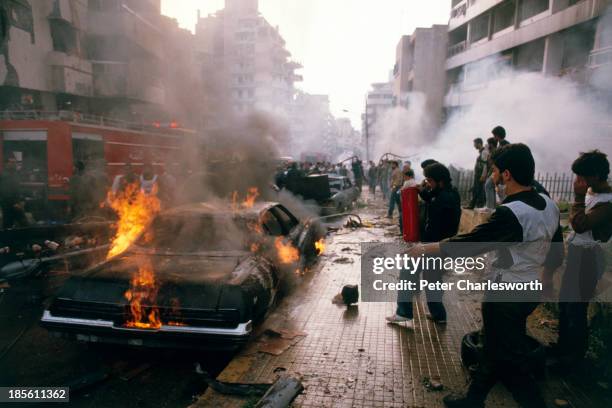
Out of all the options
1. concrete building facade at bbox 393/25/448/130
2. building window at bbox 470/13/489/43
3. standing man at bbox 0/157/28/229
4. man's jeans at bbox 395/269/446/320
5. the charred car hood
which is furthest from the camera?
concrete building facade at bbox 393/25/448/130

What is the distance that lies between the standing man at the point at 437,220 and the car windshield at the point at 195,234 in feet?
6.66

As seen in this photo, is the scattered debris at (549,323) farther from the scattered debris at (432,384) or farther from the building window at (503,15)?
the building window at (503,15)

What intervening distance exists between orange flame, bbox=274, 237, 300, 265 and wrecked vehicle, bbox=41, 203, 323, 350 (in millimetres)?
300

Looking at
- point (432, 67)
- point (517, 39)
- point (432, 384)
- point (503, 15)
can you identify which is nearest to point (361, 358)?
point (432, 384)

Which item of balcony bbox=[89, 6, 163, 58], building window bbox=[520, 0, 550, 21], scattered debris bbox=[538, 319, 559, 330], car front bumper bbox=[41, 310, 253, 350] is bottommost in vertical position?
scattered debris bbox=[538, 319, 559, 330]

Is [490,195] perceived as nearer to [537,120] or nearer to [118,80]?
[537,120]

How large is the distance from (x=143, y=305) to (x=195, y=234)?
1.48 m

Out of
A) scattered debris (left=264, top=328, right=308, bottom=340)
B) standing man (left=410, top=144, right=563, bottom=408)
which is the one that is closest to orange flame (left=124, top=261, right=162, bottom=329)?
scattered debris (left=264, top=328, right=308, bottom=340)

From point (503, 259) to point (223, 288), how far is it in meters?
2.40

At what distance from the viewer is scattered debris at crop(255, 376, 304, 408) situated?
2.77m

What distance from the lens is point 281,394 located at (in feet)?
9.33

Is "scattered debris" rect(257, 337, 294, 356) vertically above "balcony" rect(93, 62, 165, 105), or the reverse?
"balcony" rect(93, 62, 165, 105)

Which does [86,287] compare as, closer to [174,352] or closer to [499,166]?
[174,352]

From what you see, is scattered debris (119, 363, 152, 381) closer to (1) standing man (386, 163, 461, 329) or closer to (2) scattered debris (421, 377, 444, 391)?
(2) scattered debris (421, 377, 444, 391)
